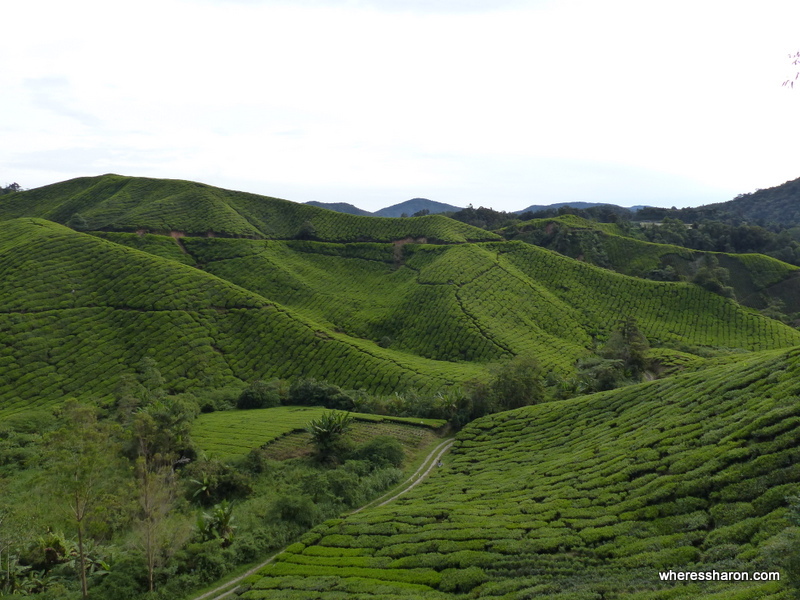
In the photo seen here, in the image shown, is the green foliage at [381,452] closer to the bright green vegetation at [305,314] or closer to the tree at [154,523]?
the tree at [154,523]

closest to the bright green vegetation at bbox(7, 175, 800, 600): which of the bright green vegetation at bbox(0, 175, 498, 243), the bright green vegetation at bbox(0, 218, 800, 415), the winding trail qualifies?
the bright green vegetation at bbox(0, 218, 800, 415)

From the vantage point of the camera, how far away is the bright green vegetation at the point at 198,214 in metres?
111

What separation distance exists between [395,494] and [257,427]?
59.8ft

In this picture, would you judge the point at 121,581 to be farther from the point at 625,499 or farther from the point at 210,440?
the point at 625,499

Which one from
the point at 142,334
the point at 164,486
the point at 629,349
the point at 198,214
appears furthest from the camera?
the point at 198,214

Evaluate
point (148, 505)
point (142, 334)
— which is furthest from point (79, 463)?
point (142, 334)

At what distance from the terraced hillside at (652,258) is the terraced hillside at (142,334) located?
72513 mm

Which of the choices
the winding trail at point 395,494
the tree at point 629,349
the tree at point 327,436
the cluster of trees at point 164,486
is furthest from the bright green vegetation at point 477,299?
the tree at point 327,436

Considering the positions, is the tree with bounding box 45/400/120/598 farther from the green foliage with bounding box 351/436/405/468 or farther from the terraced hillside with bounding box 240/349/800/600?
the green foliage with bounding box 351/436/405/468

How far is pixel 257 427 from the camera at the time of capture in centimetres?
4553

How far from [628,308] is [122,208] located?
399 ft

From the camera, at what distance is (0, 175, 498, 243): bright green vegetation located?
366ft

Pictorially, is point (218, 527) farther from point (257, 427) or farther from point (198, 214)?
point (198, 214)

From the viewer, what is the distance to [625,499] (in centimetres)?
→ 2300
